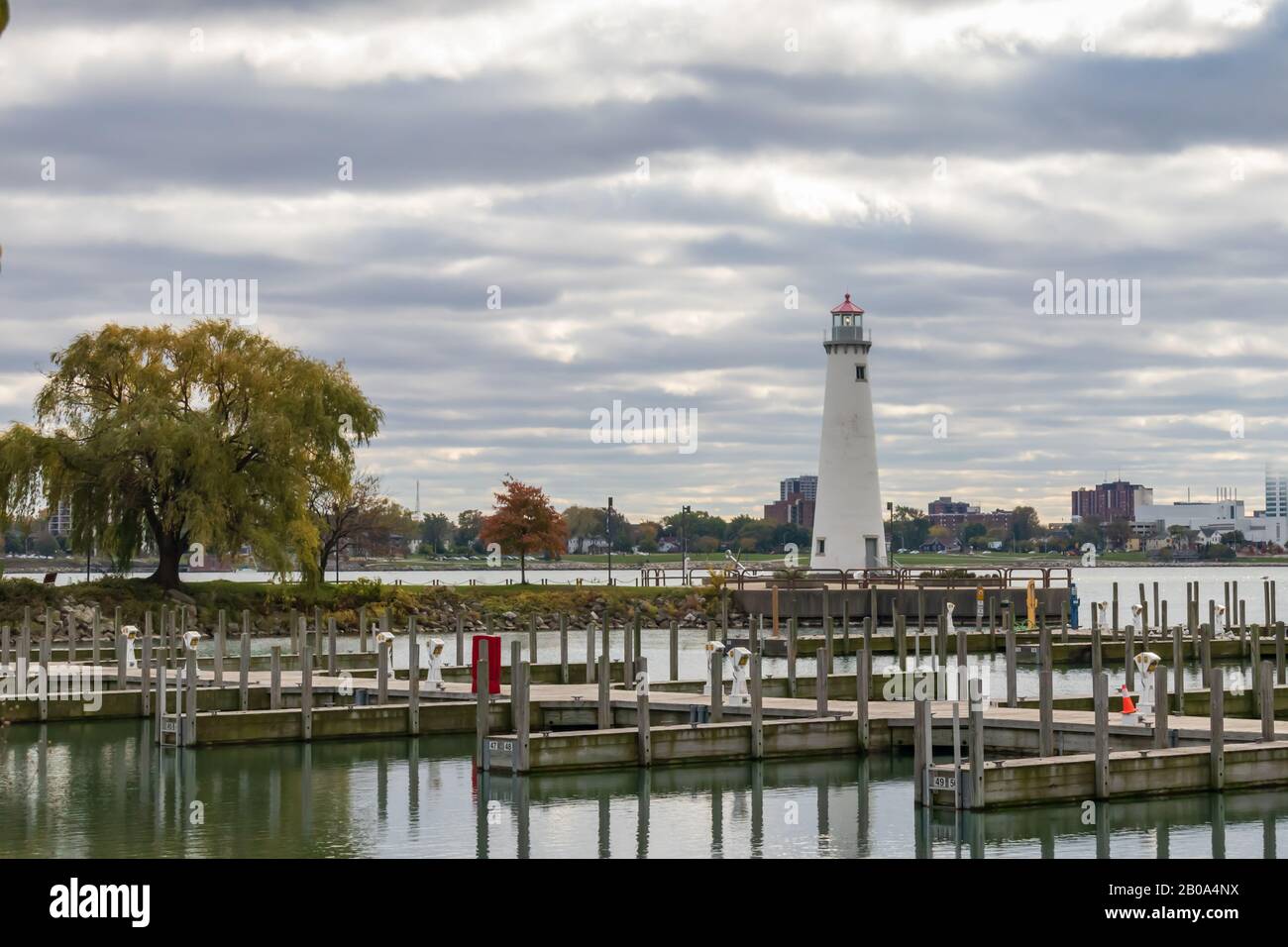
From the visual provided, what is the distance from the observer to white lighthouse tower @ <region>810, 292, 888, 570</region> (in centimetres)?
7075

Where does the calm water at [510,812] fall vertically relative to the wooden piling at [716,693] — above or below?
below

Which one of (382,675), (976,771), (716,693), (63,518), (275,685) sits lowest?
(976,771)

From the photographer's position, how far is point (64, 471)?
64.8 meters

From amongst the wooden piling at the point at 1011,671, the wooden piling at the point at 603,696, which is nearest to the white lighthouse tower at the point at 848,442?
the wooden piling at the point at 1011,671

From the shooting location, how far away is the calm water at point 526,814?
78.3 ft


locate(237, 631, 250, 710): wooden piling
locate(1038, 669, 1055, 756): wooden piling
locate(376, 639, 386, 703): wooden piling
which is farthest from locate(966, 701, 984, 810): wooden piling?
locate(237, 631, 250, 710): wooden piling

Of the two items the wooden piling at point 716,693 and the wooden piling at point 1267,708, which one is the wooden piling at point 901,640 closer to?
the wooden piling at point 716,693

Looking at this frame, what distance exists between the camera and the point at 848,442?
70625 mm

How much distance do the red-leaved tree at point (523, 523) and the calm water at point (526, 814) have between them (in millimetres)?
64004

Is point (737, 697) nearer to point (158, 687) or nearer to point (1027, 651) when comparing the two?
point (158, 687)

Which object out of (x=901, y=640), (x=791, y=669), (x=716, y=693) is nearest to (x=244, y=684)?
(x=716, y=693)

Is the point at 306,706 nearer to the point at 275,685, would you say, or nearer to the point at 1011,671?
the point at 275,685

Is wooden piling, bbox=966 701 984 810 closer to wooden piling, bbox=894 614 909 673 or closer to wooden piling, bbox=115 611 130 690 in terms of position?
wooden piling, bbox=115 611 130 690

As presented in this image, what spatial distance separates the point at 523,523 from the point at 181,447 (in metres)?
34.5
